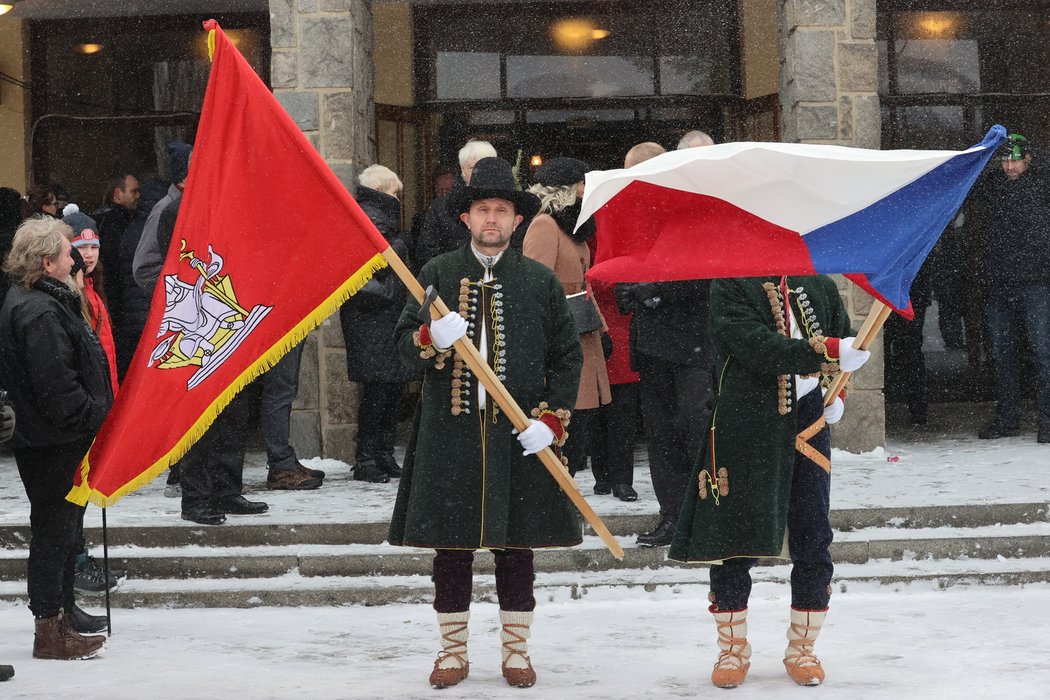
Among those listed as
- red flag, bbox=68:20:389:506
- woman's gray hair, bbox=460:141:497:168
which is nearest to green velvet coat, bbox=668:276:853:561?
red flag, bbox=68:20:389:506

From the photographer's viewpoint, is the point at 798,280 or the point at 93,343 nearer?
the point at 798,280

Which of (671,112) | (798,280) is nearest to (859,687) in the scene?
(798,280)

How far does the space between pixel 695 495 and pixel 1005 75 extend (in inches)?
318

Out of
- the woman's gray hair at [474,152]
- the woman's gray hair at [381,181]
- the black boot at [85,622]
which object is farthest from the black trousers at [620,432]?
the black boot at [85,622]

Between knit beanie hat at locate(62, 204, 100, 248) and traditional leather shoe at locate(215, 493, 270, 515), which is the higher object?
knit beanie hat at locate(62, 204, 100, 248)

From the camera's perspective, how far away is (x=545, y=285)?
5.70 m

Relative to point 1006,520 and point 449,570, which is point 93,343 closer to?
point 449,570

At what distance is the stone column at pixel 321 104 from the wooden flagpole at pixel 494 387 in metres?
4.19

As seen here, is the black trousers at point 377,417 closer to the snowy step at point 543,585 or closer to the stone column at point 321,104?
the stone column at point 321,104

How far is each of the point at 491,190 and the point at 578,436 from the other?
303 cm

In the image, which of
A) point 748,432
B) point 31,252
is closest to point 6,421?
point 31,252

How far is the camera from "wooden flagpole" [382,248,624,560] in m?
5.26

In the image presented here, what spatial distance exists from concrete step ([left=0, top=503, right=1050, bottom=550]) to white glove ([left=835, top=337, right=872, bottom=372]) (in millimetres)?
2493

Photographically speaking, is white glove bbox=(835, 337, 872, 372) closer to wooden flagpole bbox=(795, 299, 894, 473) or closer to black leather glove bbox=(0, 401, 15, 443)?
wooden flagpole bbox=(795, 299, 894, 473)
